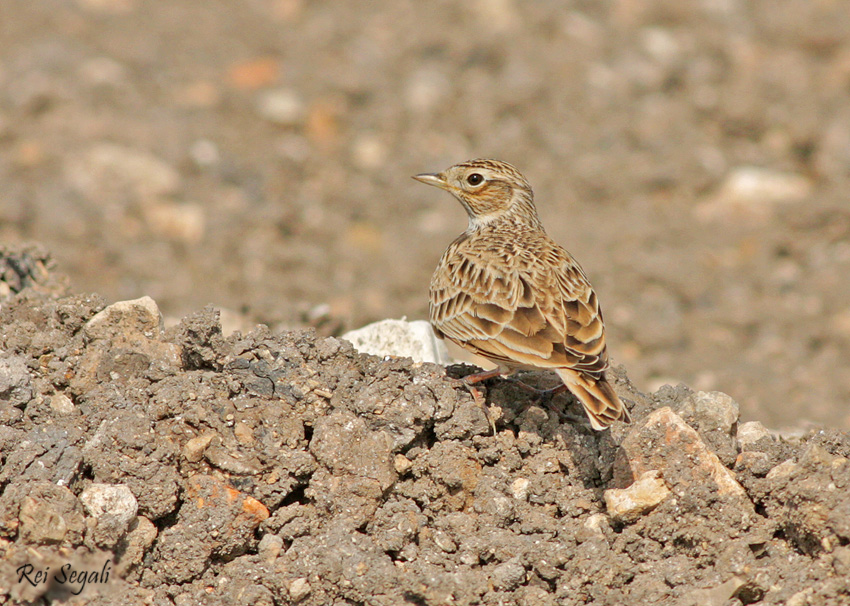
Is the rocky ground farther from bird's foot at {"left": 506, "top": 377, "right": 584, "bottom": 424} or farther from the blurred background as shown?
the blurred background

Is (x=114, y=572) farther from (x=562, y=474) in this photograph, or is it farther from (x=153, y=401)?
(x=562, y=474)

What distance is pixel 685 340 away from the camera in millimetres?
9008

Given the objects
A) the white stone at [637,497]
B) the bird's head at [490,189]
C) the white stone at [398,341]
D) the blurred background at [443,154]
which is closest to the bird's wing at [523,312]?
the white stone at [398,341]

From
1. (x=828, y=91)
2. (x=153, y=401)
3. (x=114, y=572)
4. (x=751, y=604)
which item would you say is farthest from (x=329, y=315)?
(x=828, y=91)

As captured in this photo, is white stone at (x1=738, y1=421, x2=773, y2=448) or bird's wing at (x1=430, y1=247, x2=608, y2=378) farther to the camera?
white stone at (x1=738, y1=421, x2=773, y2=448)

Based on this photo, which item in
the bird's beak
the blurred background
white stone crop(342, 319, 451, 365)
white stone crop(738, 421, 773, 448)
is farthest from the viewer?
the blurred background

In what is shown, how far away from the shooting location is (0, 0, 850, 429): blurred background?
30.3ft

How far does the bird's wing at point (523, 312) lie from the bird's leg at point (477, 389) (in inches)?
4.1

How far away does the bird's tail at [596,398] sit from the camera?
4.52 meters

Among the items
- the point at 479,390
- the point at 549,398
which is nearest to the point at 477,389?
the point at 479,390

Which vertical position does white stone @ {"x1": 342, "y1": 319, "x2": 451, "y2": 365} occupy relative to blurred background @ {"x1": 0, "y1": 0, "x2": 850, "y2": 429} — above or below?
below

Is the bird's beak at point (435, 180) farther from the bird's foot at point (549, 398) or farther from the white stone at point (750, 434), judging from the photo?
the white stone at point (750, 434)

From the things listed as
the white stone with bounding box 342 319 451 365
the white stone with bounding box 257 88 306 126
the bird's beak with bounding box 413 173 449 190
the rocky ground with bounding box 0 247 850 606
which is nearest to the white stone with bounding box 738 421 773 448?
the rocky ground with bounding box 0 247 850 606

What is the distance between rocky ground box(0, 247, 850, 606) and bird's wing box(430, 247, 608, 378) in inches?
12.5
